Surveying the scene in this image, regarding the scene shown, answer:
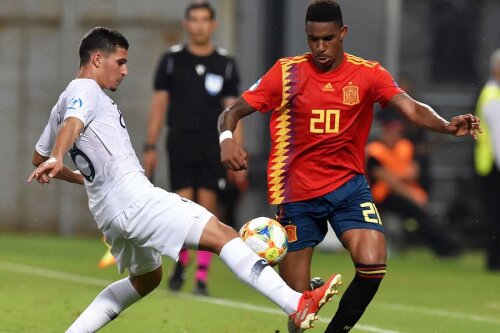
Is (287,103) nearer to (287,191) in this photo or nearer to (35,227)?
(287,191)

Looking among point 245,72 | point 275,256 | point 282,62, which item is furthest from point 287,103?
point 245,72

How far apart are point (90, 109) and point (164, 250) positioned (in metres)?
0.88

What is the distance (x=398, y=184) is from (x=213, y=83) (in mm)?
5127

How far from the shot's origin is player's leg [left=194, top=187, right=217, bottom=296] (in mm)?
12867

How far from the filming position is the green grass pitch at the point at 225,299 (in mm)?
10766

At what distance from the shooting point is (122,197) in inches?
318

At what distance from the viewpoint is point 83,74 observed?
8.38 metres

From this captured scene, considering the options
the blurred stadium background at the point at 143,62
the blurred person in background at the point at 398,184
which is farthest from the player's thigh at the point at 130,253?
the blurred stadium background at the point at 143,62

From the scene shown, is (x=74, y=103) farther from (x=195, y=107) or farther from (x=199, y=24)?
(x=195, y=107)

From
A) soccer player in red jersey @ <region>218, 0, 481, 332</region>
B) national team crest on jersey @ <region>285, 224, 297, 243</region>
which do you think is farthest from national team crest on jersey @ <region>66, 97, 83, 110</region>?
national team crest on jersey @ <region>285, 224, 297, 243</region>

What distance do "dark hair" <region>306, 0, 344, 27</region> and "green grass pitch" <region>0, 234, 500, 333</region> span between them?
2.60 meters

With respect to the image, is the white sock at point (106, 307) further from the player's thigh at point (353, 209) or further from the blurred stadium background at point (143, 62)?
the blurred stadium background at point (143, 62)

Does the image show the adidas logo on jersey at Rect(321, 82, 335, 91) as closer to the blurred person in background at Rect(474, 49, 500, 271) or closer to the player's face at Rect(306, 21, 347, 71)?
the player's face at Rect(306, 21, 347, 71)

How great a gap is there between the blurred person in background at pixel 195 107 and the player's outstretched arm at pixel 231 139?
4.34 meters
